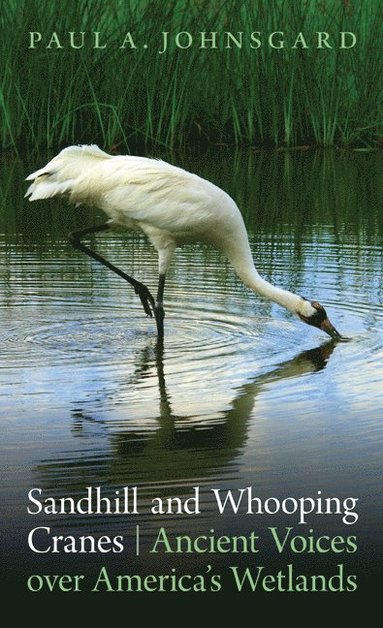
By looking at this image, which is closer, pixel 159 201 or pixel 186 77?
pixel 159 201

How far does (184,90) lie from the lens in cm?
1802

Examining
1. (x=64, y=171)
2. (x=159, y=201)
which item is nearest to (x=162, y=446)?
(x=159, y=201)

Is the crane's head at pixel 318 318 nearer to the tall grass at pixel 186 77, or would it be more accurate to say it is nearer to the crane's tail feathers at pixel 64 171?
the crane's tail feathers at pixel 64 171

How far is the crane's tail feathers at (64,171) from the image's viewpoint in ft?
29.3

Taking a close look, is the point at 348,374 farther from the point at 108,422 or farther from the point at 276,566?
the point at 276,566

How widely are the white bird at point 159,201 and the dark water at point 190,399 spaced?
0.26 metres

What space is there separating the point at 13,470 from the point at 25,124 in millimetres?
12798

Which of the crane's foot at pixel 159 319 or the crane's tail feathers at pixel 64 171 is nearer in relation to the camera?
the crane's foot at pixel 159 319

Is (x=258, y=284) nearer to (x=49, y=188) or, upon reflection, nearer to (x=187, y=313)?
(x=187, y=313)

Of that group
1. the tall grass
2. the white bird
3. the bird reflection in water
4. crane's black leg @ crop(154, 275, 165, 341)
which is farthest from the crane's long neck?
the tall grass

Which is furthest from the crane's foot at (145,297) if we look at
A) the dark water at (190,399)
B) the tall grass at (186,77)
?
the tall grass at (186,77)

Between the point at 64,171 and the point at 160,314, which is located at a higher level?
the point at 64,171

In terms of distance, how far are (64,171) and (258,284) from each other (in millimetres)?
1403

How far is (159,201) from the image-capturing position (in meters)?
8.76
